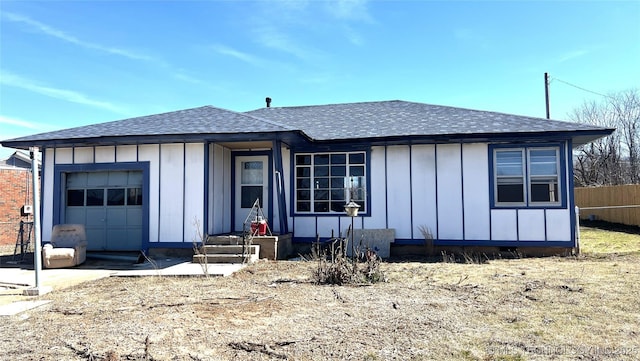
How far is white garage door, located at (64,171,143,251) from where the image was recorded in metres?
11.8

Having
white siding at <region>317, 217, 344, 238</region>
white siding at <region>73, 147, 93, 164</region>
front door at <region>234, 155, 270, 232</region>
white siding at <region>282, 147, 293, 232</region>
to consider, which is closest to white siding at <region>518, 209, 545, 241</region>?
white siding at <region>317, 217, 344, 238</region>

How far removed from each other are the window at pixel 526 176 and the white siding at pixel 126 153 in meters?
8.93

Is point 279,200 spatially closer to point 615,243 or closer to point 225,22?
point 225,22

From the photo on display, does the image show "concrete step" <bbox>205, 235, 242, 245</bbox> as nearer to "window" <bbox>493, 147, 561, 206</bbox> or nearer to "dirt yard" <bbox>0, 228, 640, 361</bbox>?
"dirt yard" <bbox>0, 228, 640, 361</bbox>

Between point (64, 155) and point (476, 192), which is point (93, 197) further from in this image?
point (476, 192)

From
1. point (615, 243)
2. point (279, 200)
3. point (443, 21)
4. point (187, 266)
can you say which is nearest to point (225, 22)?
point (279, 200)

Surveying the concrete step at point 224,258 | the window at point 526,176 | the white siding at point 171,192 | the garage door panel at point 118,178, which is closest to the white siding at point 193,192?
the white siding at point 171,192

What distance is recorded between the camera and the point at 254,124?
35.4 feet

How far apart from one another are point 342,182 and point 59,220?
24.2 feet

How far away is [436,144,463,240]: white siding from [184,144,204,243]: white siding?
587cm

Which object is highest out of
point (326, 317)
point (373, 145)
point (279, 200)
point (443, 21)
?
A: point (443, 21)

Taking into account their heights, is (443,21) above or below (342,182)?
above

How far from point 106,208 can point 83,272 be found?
9.34 feet

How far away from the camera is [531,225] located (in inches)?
421
